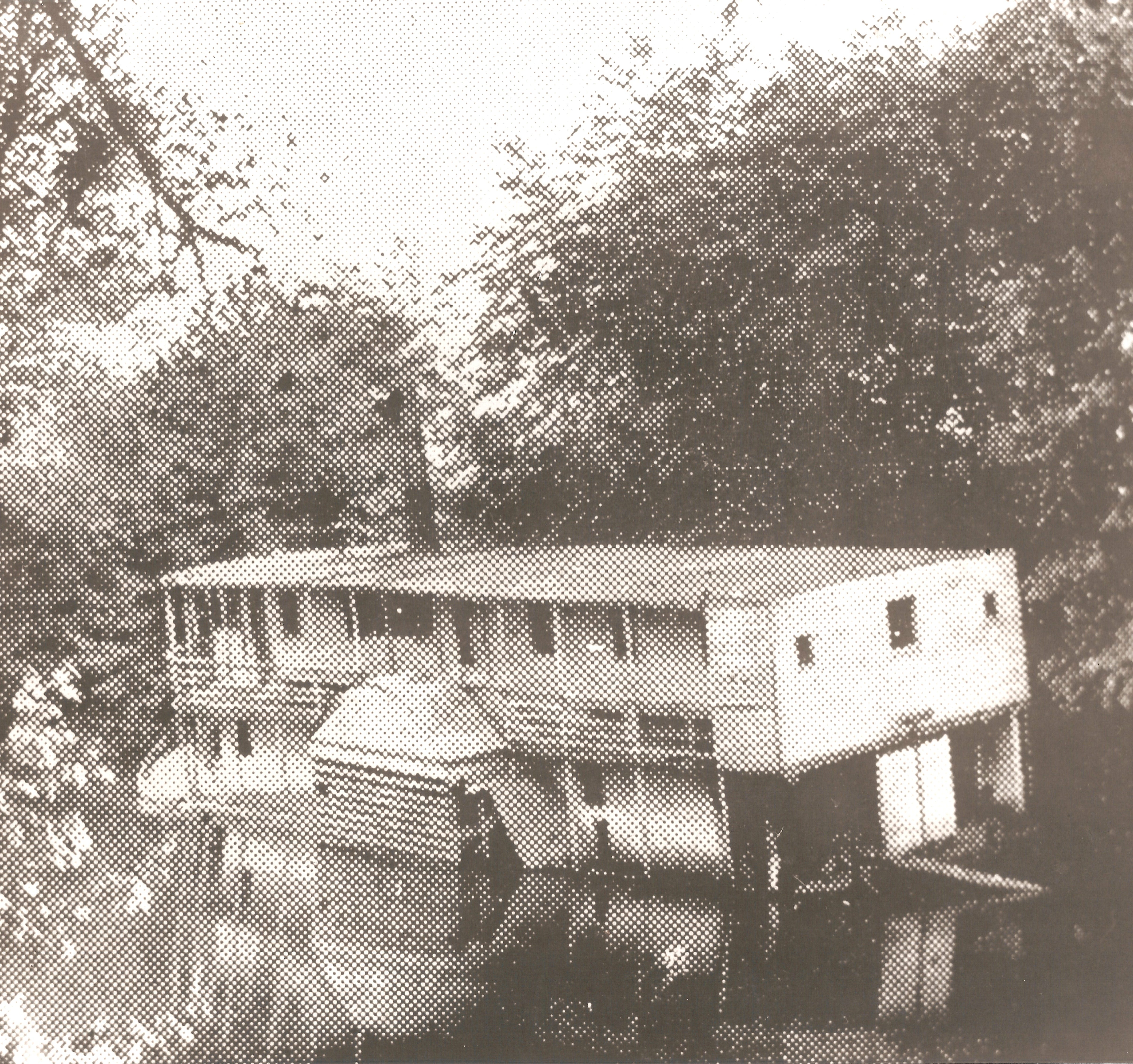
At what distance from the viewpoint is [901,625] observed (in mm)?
1355

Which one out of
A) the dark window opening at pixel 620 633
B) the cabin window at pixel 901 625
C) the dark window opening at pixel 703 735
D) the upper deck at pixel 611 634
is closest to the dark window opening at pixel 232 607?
the upper deck at pixel 611 634

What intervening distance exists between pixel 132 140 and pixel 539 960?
1154 millimetres

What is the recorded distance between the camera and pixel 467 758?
4.58ft

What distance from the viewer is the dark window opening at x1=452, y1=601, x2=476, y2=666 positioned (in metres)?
1.39

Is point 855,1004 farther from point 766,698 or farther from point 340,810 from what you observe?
point 340,810

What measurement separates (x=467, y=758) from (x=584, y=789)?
0.48 ft

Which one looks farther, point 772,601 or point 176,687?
point 176,687

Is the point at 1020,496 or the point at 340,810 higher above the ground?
the point at 1020,496

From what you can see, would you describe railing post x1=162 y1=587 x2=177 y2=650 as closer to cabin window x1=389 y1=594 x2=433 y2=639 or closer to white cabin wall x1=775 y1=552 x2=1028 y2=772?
cabin window x1=389 y1=594 x2=433 y2=639

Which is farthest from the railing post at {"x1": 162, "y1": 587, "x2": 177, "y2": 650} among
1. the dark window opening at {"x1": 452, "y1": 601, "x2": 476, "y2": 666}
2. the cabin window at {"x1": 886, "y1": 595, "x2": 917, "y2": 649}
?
the cabin window at {"x1": 886, "y1": 595, "x2": 917, "y2": 649}

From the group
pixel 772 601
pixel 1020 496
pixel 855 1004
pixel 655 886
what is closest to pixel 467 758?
pixel 655 886

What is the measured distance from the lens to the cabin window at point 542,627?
1378mm

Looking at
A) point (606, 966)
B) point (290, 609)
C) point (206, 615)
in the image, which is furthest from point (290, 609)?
point (606, 966)

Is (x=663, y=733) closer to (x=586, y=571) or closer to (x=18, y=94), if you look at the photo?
(x=586, y=571)
